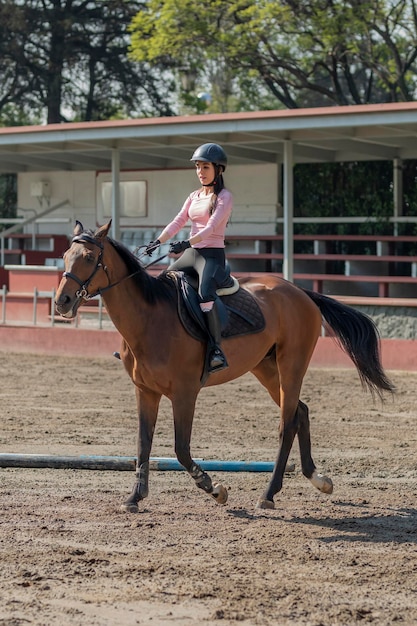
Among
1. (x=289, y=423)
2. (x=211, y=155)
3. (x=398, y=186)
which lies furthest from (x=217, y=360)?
(x=398, y=186)

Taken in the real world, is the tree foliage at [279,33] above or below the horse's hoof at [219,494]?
above

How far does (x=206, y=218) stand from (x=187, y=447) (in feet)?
5.17

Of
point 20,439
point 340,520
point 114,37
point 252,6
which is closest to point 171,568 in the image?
point 340,520

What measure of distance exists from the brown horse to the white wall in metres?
14.3

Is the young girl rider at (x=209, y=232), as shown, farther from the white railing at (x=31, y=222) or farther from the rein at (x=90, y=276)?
the white railing at (x=31, y=222)

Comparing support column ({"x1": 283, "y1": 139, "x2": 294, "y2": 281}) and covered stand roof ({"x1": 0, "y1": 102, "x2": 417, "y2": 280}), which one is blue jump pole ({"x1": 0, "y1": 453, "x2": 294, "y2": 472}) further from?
support column ({"x1": 283, "y1": 139, "x2": 294, "y2": 281})

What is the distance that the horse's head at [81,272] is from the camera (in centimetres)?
690

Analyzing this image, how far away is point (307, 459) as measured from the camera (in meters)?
7.95

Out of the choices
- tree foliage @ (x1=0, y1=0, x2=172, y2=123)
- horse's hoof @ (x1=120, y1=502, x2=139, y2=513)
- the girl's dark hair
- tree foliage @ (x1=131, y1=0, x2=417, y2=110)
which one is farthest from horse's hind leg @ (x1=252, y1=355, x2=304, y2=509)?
tree foliage @ (x1=0, y1=0, x2=172, y2=123)

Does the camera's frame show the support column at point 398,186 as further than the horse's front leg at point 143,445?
Yes

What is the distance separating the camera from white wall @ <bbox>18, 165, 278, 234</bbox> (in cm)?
2239

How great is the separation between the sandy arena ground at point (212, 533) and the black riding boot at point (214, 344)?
0.98 m

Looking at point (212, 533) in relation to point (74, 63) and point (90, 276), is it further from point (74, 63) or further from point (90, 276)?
point (74, 63)

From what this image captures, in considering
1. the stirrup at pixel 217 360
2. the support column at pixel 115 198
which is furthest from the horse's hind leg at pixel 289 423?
the support column at pixel 115 198
